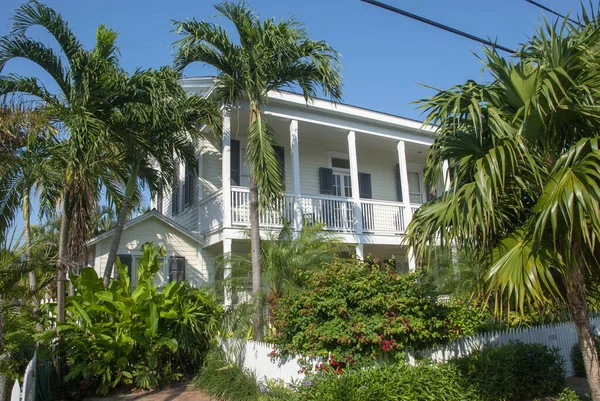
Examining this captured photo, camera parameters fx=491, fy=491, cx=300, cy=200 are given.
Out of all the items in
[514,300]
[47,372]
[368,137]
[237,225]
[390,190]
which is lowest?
[47,372]

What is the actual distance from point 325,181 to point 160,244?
5844 millimetres

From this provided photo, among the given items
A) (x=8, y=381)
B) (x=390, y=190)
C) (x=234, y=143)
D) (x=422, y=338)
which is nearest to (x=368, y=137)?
(x=390, y=190)

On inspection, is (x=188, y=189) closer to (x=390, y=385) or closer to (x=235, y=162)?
(x=235, y=162)

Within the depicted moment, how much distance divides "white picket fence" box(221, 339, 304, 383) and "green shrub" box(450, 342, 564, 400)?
8.53ft

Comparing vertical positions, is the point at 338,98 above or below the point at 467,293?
above

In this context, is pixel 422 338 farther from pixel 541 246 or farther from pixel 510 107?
pixel 510 107

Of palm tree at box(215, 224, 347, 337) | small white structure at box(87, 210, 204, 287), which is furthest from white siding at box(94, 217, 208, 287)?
palm tree at box(215, 224, 347, 337)

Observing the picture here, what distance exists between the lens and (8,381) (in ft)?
22.9

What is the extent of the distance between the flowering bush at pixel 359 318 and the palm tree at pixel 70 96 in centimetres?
460

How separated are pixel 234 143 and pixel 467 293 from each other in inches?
309

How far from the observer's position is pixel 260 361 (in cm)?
889

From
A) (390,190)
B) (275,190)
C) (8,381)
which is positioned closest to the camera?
(8,381)

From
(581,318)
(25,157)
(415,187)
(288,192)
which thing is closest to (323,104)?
(288,192)

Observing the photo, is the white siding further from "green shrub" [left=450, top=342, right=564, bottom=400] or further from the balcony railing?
"green shrub" [left=450, top=342, right=564, bottom=400]
